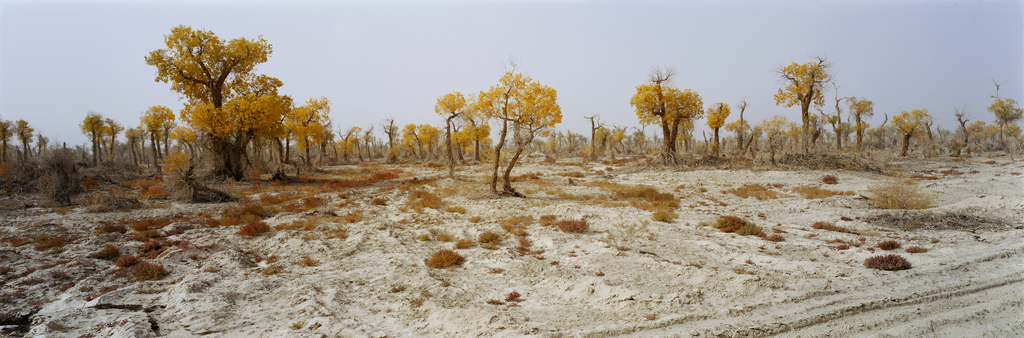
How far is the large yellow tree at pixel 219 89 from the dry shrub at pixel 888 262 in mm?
27884

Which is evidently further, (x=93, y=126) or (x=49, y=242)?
(x=93, y=126)

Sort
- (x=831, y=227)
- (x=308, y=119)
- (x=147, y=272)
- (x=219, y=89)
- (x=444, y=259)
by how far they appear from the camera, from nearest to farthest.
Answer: (x=147, y=272) < (x=444, y=259) < (x=831, y=227) < (x=219, y=89) < (x=308, y=119)

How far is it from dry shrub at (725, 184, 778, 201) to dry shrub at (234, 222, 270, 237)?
18265mm

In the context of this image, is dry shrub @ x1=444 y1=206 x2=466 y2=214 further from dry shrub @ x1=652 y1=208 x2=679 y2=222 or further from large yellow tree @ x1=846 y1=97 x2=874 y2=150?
large yellow tree @ x1=846 y1=97 x2=874 y2=150

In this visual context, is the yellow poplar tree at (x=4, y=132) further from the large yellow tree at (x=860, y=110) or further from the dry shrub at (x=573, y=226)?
the large yellow tree at (x=860, y=110)

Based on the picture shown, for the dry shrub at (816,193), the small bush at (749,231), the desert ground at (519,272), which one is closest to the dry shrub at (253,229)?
the desert ground at (519,272)

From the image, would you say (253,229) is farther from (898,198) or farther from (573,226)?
(898,198)

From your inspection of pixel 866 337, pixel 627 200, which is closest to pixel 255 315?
pixel 866 337

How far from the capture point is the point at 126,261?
26.2ft

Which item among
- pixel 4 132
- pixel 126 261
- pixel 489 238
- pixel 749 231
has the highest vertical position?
pixel 4 132

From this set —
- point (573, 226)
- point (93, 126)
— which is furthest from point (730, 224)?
point (93, 126)

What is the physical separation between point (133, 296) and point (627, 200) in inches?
593

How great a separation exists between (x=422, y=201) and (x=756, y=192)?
49.3 feet

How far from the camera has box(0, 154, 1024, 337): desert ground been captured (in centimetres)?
523
